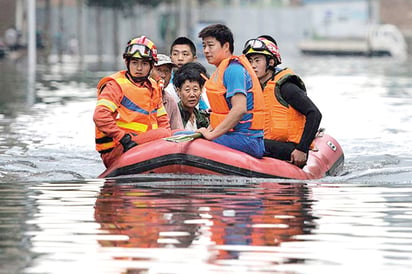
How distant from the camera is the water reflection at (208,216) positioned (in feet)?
34.6

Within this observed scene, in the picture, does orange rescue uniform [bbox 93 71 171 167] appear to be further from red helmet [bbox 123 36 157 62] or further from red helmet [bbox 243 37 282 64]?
red helmet [bbox 243 37 282 64]

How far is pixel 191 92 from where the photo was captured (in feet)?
53.4

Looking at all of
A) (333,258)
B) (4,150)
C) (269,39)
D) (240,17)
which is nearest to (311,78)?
(4,150)

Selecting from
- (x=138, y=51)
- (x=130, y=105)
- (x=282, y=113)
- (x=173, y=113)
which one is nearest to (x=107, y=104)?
(x=130, y=105)

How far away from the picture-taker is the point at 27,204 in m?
13.2

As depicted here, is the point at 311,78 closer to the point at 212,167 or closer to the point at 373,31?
the point at 212,167

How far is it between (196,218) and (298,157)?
12.6 feet

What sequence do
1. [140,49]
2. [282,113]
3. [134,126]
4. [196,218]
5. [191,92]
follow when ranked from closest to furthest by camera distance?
1. [196,218]
2. [140,49]
3. [134,126]
4. [282,113]
5. [191,92]

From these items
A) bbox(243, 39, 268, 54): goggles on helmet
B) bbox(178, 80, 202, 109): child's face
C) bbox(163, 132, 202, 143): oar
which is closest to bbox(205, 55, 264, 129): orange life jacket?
bbox(163, 132, 202, 143): oar

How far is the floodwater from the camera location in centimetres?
974

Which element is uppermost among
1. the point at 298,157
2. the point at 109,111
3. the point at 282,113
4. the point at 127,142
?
the point at 109,111

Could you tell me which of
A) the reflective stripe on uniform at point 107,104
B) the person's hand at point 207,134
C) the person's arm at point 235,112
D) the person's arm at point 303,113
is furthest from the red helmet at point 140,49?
the person's arm at point 303,113

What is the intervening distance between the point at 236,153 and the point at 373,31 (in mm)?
84061

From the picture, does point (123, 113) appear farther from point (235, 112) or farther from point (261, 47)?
point (261, 47)
